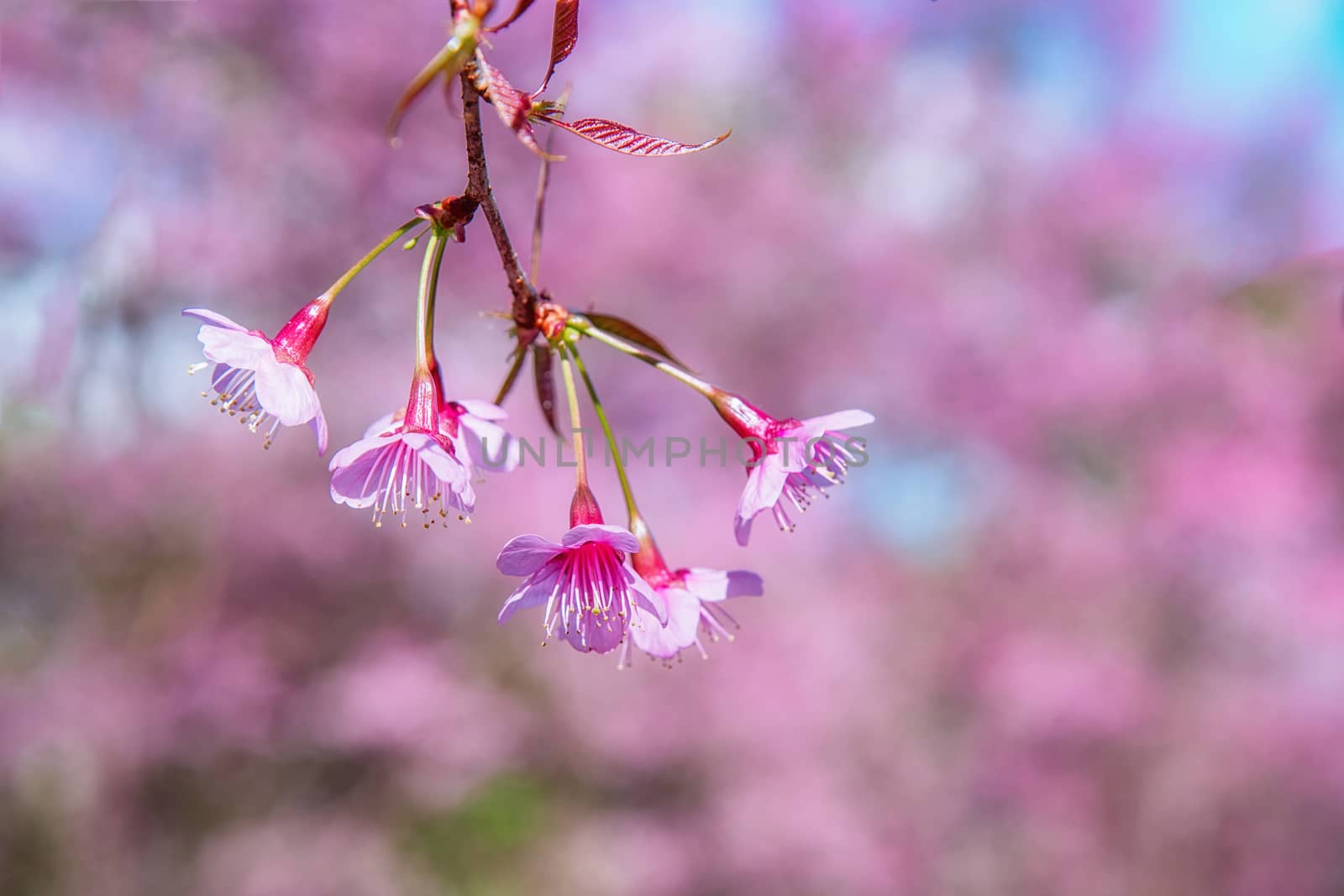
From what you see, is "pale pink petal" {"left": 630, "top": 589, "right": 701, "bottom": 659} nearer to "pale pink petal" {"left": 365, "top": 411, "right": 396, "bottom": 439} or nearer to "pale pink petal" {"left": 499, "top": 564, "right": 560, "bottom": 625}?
"pale pink petal" {"left": 499, "top": 564, "right": 560, "bottom": 625}

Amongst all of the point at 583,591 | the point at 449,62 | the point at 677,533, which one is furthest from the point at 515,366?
the point at 677,533

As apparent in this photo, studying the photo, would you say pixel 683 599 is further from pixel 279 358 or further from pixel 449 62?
pixel 449 62

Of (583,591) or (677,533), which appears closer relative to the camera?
(583,591)

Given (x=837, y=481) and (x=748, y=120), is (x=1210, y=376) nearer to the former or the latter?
(x=748, y=120)

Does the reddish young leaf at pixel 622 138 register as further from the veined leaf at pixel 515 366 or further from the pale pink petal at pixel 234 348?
the pale pink petal at pixel 234 348

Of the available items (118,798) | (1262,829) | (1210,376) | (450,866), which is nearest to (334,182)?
(118,798)

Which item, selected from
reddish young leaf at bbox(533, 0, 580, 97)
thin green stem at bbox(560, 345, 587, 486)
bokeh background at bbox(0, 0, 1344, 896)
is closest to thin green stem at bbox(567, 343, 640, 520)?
thin green stem at bbox(560, 345, 587, 486)
